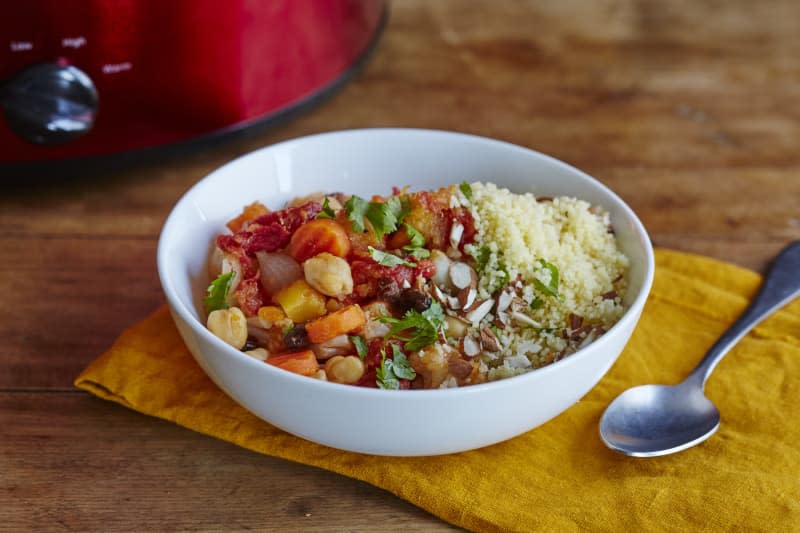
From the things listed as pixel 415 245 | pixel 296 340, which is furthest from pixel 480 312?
pixel 296 340

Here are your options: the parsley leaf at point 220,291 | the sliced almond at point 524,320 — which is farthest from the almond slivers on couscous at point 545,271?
the parsley leaf at point 220,291

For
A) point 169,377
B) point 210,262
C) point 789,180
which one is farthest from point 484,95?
point 169,377

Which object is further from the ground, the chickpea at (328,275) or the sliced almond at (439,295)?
the chickpea at (328,275)

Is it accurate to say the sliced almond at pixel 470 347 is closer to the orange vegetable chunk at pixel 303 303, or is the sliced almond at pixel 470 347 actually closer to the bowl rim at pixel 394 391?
the bowl rim at pixel 394 391

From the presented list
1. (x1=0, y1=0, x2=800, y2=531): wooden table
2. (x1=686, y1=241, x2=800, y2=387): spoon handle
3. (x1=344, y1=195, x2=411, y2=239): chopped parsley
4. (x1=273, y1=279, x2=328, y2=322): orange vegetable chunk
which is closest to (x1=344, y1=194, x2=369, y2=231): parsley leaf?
(x1=344, y1=195, x2=411, y2=239): chopped parsley

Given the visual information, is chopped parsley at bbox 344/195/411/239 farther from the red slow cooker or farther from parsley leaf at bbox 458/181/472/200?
the red slow cooker

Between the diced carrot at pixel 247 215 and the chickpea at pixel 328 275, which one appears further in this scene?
the diced carrot at pixel 247 215
